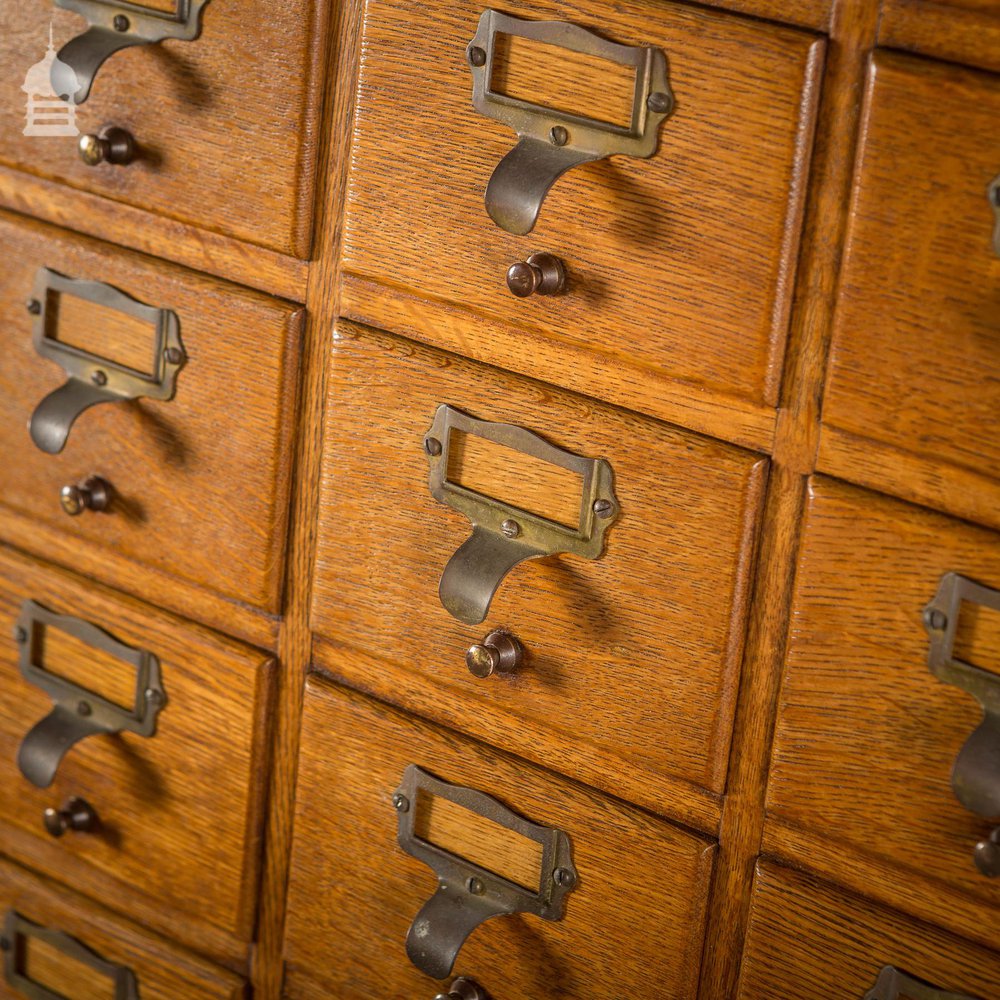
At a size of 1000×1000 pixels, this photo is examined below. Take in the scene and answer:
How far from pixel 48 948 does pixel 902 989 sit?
1.93 ft

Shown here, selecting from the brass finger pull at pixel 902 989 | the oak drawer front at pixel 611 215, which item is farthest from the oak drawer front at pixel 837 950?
the oak drawer front at pixel 611 215

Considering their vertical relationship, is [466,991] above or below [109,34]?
below

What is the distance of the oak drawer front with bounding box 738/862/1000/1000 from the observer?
0.69 meters

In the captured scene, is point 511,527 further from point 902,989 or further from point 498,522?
point 902,989

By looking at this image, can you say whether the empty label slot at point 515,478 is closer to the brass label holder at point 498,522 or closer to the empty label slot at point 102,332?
the brass label holder at point 498,522

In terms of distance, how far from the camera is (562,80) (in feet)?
2.27

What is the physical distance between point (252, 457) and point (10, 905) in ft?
1.33

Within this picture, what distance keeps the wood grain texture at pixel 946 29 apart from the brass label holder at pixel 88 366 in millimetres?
415

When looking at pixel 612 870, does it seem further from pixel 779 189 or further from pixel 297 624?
pixel 779 189

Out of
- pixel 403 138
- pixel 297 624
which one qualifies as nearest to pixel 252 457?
pixel 297 624

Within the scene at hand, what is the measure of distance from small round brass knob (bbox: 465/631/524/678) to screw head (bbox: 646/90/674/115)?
0.26 meters

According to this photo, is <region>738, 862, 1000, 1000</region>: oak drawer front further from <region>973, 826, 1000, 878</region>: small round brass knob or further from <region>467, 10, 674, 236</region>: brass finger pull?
<region>467, 10, 674, 236</region>: brass finger pull

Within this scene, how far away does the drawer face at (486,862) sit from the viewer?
77cm

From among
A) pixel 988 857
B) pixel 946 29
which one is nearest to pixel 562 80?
pixel 946 29
